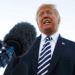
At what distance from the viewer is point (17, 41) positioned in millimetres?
3006

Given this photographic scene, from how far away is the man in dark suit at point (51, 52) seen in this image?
2.65m

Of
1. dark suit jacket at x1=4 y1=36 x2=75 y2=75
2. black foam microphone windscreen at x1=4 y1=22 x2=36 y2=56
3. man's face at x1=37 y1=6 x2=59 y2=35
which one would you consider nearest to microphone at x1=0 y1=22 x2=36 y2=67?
black foam microphone windscreen at x1=4 y1=22 x2=36 y2=56

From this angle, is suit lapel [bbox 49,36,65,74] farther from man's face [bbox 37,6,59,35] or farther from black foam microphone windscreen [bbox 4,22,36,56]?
black foam microphone windscreen [bbox 4,22,36,56]

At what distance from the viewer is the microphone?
9.42 ft

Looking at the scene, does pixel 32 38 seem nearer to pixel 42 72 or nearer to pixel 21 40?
pixel 21 40

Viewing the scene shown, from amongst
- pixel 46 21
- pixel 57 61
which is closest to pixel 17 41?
pixel 46 21

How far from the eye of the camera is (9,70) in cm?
282

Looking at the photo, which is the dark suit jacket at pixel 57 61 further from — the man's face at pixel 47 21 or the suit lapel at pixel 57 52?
the man's face at pixel 47 21

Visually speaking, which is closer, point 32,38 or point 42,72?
point 42,72

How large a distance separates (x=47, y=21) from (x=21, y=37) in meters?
0.37

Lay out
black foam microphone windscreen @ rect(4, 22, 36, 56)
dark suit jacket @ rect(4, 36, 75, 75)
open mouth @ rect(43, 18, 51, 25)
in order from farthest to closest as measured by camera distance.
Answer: black foam microphone windscreen @ rect(4, 22, 36, 56) < open mouth @ rect(43, 18, 51, 25) < dark suit jacket @ rect(4, 36, 75, 75)

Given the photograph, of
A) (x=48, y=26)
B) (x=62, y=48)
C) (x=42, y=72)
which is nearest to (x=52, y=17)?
(x=48, y=26)

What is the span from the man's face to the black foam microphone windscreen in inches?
10.8

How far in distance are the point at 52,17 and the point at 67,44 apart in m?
0.26
